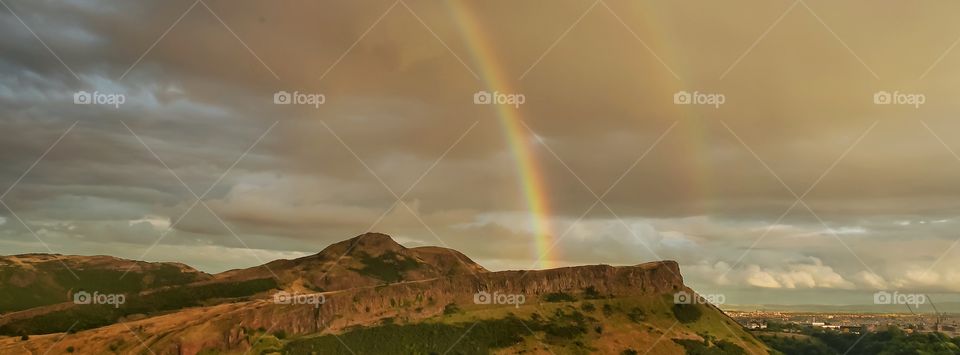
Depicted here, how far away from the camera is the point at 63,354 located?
655ft

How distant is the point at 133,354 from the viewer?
198000 millimetres

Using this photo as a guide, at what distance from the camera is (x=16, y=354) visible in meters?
198

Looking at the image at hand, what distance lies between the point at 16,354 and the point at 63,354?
41.1 ft

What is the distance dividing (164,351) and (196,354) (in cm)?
866

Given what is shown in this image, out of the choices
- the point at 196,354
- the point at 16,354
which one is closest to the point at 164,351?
the point at 196,354

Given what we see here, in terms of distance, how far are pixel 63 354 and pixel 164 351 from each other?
31199mm

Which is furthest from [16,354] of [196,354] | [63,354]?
[196,354]

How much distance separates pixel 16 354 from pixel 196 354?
50977mm

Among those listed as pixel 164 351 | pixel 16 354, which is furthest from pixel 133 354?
pixel 16 354

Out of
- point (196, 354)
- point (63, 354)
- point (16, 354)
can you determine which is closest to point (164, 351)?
point (196, 354)

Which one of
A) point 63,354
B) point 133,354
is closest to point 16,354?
point 63,354

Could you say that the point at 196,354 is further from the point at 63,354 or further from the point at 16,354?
the point at 16,354

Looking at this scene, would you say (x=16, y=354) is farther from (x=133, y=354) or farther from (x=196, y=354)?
(x=196, y=354)

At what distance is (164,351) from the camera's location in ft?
643
